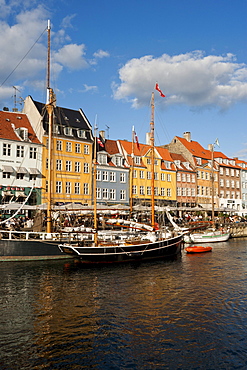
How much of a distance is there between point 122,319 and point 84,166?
4294cm

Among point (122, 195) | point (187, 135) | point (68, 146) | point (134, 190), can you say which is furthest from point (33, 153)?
point (187, 135)

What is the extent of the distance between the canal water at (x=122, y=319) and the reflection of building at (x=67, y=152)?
2642cm

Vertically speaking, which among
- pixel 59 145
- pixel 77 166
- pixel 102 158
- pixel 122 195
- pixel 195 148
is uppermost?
pixel 195 148

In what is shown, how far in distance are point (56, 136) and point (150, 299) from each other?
123 feet

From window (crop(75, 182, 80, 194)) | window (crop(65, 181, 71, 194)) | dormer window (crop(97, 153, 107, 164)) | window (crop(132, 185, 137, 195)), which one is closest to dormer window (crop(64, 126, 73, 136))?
dormer window (crop(97, 153, 107, 164))

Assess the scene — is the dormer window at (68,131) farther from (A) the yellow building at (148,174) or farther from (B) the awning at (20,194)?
(B) the awning at (20,194)

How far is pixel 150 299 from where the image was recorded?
64.8 ft

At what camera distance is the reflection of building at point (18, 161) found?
48.2 meters

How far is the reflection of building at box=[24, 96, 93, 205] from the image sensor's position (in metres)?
53.0

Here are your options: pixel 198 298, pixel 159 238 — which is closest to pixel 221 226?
pixel 159 238

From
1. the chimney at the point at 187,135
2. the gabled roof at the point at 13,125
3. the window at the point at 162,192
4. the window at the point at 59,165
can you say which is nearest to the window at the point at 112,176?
the window at the point at 59,165

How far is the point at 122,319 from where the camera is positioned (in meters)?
16.3

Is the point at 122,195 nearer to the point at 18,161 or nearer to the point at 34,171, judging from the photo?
the point at 34,171

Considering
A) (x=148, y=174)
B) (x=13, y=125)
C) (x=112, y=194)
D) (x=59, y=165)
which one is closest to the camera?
(x=13, y=125)
